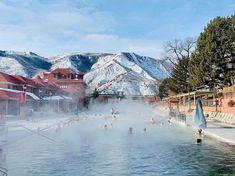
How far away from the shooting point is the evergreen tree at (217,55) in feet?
180

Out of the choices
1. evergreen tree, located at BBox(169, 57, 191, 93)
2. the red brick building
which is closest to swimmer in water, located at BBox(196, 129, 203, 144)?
evergreen tree, located at BBox(169, 57, 191, 93)

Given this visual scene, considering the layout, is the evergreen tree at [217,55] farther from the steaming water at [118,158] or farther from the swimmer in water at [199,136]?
the steaming water at [118,158]

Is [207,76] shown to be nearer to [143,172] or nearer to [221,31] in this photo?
[221,31]

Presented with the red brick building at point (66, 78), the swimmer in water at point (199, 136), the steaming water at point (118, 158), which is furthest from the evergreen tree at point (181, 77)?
the steaming water at point (118, 158)

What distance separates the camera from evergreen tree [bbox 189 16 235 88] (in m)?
55.0

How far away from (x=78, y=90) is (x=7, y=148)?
78.4 metres

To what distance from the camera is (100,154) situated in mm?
20062

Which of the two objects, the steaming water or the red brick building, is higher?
the red brick building

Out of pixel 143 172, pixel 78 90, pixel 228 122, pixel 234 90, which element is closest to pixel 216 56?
pixel 234 90

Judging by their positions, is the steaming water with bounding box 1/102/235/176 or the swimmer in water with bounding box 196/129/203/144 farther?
the swimmer in water with bounding box 196/129/203/144

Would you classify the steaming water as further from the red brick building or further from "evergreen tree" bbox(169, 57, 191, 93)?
the red brick building

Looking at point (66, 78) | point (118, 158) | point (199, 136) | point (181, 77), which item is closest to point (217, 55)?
point (181, 77)

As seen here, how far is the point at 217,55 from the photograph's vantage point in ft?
181


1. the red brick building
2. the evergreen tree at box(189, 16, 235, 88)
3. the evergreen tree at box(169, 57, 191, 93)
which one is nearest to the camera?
→ the evergreen tree at box(189, 16, 235, 88)
